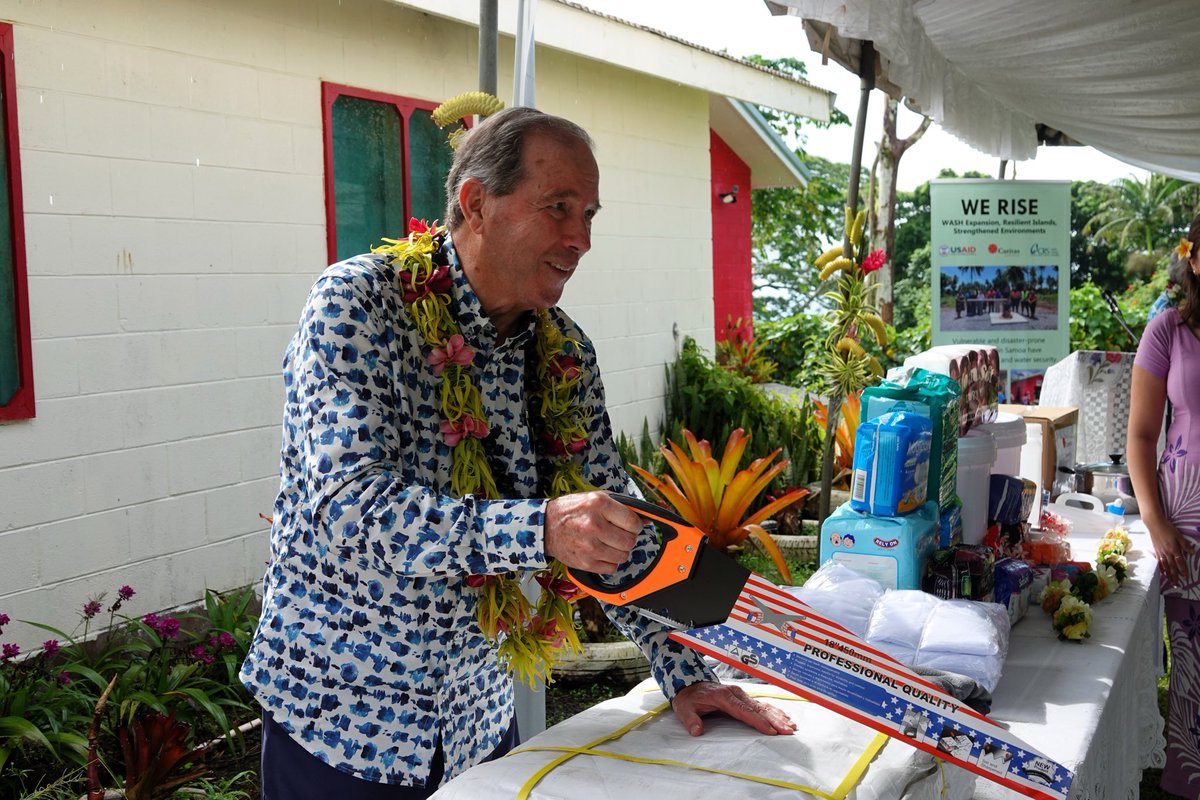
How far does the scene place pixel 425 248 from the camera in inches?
74.3

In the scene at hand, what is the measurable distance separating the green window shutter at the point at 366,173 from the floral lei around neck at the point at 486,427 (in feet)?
14.9

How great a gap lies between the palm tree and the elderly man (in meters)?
47.4

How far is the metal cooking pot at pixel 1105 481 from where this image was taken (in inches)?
176

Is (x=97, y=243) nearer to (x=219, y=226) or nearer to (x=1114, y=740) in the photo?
(x=219, y=226)

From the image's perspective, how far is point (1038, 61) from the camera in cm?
500

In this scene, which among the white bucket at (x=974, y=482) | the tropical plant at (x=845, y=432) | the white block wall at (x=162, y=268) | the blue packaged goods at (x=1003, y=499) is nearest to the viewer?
the white bucket at (x=974, y=482)

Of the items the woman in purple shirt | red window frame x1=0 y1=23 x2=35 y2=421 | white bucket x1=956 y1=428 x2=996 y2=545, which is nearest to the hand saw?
white bucket x1=956 y1=428 x2=996 y2=545

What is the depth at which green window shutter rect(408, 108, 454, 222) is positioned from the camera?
696 centimetres

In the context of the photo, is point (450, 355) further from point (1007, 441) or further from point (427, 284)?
point (1007, 441)

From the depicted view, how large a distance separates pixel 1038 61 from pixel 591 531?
4.36m

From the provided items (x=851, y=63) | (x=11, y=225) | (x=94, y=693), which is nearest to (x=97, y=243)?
(x=11, y=225)

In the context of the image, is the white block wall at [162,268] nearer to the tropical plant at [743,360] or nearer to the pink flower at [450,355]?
the pink flower at [450,355]

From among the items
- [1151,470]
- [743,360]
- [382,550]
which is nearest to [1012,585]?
[1151,470]

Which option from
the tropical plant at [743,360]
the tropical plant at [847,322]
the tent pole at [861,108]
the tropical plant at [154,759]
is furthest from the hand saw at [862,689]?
the tropical plant at [743,360]
